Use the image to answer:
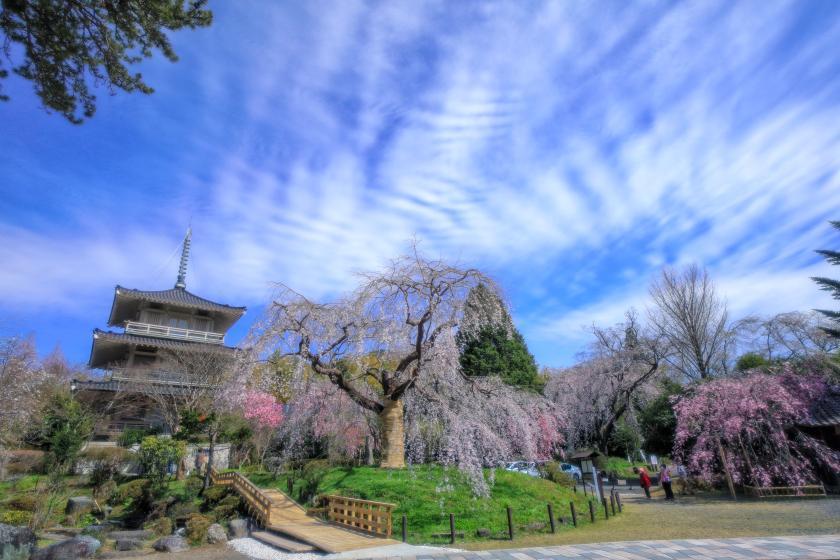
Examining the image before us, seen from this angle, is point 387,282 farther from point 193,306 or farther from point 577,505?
point 193,306

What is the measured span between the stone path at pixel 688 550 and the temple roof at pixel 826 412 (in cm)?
912

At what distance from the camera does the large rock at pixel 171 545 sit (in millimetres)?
11453

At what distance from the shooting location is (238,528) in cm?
1259

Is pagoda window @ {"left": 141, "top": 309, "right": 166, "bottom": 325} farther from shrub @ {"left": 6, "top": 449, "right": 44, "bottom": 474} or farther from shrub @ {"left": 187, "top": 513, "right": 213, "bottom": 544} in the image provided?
shrub @ {"left": 187, "top": 513, "right": 213, "bottom": 544}

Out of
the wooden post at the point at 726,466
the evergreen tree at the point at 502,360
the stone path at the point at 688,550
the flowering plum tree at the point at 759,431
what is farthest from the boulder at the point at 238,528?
the evergreen tree at the point at 502,360

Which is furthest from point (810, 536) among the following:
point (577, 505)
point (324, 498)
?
point (324, 498)

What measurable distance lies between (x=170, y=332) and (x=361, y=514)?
2310 cm

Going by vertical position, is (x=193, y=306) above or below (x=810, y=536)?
above

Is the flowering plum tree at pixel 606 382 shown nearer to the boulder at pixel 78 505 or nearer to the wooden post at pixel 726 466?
the wooden post at pixel 726 466

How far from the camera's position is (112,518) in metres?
15.5

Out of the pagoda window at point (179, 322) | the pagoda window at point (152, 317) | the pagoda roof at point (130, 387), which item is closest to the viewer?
the pagoda roof at point (130, 387)

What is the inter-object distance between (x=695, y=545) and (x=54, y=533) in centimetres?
1786

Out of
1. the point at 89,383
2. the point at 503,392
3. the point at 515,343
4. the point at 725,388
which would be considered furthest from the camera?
the point at 515,343

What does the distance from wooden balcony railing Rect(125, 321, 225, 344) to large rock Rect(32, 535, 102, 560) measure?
1880 centimetres
